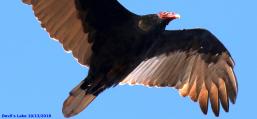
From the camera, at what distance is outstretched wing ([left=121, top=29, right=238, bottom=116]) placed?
946 centimetres

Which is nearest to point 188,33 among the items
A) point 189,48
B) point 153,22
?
point 189,48

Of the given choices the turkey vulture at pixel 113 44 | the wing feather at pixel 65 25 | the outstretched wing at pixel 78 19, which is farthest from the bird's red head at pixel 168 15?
the wing feather at pixel 65 25

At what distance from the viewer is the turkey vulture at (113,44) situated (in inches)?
329

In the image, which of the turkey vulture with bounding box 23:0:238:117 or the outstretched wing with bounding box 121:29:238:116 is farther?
the outstretched wing with bounding box 121:29:238:116

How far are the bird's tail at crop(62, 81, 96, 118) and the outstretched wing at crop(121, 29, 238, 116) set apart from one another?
0.89 meters

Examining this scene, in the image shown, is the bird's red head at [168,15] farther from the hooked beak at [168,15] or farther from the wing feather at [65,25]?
the wing feather at [65,25]

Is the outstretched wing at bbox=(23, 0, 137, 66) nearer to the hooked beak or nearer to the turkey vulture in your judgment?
the turkey vulture

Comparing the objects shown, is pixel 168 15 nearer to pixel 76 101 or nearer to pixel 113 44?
pixel 113 44

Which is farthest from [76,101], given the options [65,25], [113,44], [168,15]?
[168,15]

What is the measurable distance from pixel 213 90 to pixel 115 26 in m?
1.89

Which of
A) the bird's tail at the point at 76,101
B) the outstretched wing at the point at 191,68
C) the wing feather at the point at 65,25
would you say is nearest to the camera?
the wing feather at the point at 65,25

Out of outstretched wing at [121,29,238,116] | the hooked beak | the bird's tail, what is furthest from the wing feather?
the hooked beak

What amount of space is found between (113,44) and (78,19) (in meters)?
0.63

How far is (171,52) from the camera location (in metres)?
9.91
